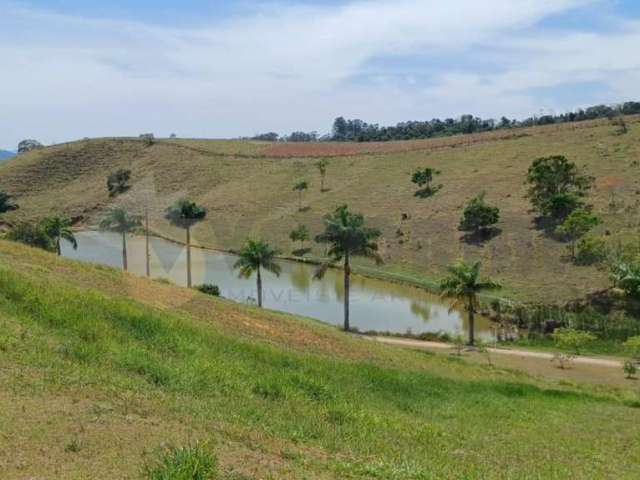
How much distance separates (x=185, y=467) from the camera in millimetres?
7410

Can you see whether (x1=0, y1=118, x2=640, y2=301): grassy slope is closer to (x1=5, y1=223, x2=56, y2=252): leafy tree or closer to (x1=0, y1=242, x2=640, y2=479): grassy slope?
(x1=5, y1=223, x2=56, y2=252): leafy tree

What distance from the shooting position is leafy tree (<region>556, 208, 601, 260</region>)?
49.9 meters

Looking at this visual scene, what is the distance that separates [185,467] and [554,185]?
5662 centimetres

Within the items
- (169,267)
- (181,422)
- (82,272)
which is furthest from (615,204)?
(181,422)

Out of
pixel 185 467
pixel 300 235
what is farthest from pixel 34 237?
pixel 185 467

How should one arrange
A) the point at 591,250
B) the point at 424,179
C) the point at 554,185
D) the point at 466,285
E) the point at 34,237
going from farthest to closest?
the point at 424,179
the point at 554,185
the point at 34,237
the point at 591,250
the point at 466,285

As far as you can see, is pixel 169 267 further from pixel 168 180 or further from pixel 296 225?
pixel 168 180

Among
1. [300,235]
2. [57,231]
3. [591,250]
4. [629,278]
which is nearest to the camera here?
[629,278]

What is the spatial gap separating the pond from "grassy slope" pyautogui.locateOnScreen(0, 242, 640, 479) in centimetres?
1736

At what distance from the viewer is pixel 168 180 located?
97750 millimetres

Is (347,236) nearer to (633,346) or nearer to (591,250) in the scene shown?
(633,346)

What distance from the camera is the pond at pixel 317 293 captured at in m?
42.6

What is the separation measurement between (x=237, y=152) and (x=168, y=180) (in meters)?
14.0

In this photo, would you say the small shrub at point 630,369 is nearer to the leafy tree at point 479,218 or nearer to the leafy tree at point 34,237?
the leafy tree at point 479,218
